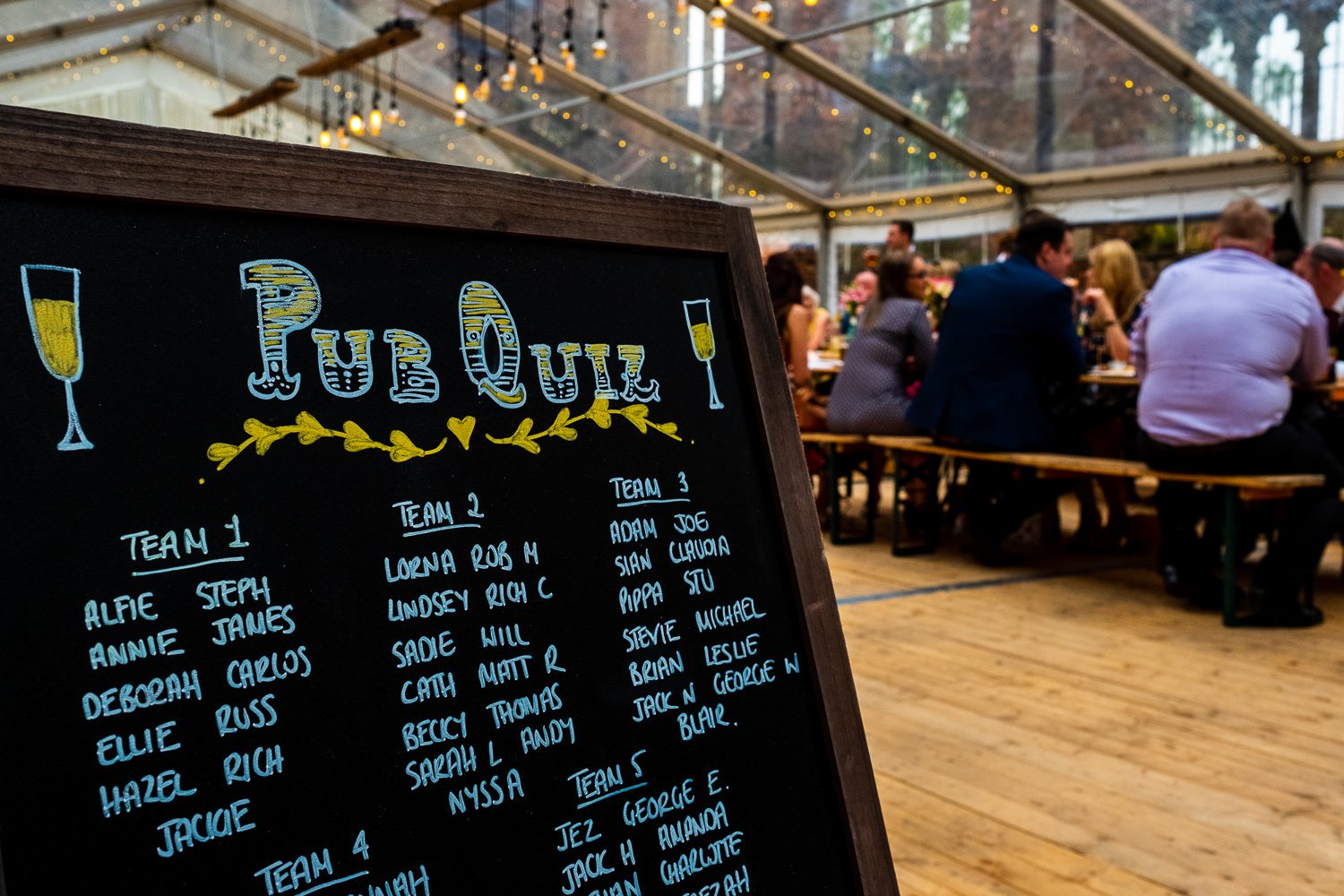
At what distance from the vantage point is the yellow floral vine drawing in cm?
99

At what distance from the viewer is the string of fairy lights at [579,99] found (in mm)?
8742

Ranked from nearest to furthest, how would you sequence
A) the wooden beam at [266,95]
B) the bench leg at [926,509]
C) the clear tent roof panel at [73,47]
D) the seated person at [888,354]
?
the bench leg at [926,509] < the seated person at [888,354] < the wooden beam at [266,95] < the clear tent roof panel at [73,47]

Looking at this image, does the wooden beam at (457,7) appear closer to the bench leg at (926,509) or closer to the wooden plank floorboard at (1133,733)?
the bench leg at (926,509)

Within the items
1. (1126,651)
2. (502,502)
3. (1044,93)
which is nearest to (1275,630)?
(1126,651)

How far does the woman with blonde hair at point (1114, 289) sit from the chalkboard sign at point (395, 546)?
4.48 m

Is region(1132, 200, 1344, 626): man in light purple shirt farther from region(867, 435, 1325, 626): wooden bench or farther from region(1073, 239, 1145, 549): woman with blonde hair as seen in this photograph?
region(1073, 239, 1145, 549): woman with blonde hair

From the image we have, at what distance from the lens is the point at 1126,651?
11.0 feet

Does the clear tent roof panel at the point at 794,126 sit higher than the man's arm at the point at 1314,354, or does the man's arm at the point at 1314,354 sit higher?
the clear tent roof panel at the point at 794,126

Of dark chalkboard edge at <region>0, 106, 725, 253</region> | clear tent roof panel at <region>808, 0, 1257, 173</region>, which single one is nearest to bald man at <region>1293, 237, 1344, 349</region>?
dark chalkboard edge at <region>0, 106, 725, 253</region>

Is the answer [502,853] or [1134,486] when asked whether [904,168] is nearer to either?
[1134,486]

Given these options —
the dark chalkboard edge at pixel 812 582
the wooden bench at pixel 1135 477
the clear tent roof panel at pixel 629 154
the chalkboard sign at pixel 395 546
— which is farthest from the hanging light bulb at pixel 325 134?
the chalkboard sign at pixel 395 546

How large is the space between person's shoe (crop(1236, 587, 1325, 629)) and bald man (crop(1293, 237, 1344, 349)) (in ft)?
4.47

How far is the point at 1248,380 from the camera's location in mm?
3549

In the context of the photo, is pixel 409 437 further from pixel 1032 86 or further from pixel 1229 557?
pixel 1032 86
